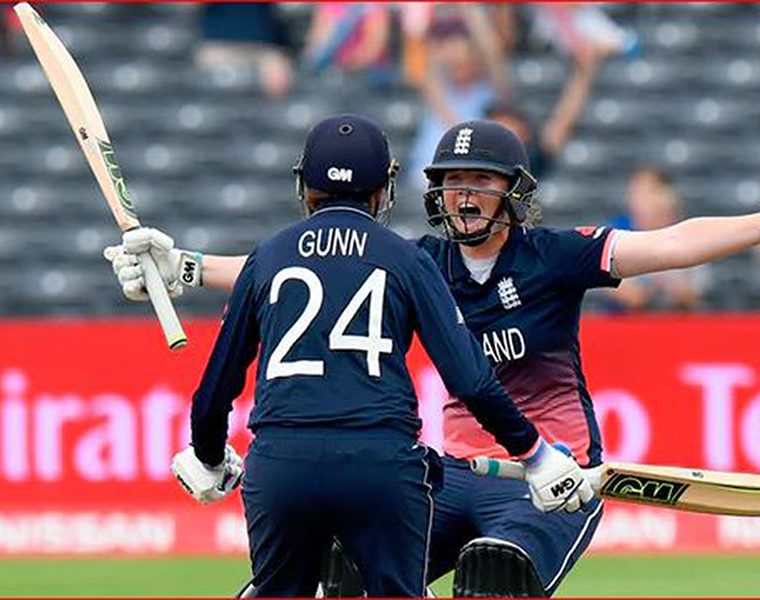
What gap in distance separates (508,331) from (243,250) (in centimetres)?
829

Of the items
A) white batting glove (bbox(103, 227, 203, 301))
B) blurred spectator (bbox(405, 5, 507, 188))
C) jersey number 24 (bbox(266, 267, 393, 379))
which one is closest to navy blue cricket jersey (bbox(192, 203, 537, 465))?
jersey number 24 (bbox(266, 267, 393, 379))

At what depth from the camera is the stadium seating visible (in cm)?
1470

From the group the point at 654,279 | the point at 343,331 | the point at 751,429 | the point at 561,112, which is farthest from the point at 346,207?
the point at 561,112

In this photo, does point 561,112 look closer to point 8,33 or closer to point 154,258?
point 8,33

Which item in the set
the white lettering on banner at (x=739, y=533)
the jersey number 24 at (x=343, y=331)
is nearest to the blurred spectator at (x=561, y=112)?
the white lettering on banner at (x=739, y=533)

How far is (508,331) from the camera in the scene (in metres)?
6.36

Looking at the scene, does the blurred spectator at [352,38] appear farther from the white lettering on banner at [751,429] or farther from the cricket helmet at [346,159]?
the cricket helmet at [346,159]

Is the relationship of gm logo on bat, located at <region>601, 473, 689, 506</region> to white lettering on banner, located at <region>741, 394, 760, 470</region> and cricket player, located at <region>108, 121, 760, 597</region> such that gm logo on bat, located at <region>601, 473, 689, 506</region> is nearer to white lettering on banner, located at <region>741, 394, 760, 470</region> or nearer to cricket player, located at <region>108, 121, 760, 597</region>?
Result: cricket player, located at <region>108, 121, 760, 597</region>

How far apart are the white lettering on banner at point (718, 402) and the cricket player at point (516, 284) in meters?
4.96

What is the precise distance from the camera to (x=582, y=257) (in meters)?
6.30

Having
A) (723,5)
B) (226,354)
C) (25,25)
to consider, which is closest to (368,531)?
(226,354)

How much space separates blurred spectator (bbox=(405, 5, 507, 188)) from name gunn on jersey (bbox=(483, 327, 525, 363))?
7297 millimetres

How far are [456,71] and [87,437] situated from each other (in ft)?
12.5

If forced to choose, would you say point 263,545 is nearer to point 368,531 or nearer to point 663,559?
point 368,531
